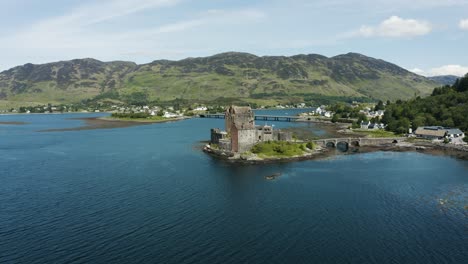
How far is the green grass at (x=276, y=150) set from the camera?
94188 mm

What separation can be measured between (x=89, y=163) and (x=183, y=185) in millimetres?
32667

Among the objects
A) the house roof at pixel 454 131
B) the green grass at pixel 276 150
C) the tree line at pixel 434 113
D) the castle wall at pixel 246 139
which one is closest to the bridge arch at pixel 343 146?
the green grass at pixel 276 150

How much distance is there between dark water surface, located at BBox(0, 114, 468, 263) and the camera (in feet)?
137

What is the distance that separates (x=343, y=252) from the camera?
4166 centimetres

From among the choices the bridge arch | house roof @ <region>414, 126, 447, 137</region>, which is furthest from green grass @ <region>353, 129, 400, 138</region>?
the bridge arch

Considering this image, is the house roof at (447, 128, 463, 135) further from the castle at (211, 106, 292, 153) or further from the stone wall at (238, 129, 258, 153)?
the stone wall at (238, 129, 258, 153)

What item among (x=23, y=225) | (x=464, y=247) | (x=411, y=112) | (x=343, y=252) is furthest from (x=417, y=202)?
(x=411, y=112)

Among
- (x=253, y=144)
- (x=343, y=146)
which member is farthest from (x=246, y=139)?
(x=343, y=146)

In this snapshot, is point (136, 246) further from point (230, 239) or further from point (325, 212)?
point (325, 212)

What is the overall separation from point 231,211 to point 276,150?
42.4m

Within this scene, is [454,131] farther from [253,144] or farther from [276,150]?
[253,144]

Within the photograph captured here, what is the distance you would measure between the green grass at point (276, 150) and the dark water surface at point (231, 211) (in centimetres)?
727

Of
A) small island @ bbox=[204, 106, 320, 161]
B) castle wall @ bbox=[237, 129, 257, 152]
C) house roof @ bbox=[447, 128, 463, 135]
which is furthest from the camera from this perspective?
house roof @ bbox=[447, 128, 463, 135]

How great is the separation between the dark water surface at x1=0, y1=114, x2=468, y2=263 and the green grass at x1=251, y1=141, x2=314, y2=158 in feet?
23.8
